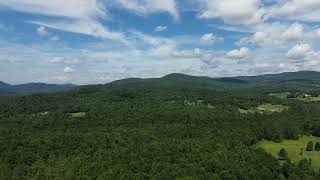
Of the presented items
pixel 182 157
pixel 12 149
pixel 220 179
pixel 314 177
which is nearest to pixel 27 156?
pixel 12 149

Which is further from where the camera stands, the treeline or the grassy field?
the grassy field

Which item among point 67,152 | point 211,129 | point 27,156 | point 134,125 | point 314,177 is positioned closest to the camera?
point 314,177

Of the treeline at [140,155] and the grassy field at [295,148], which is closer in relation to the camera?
the treeline at [140,155]

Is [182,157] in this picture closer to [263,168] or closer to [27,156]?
[263,168]

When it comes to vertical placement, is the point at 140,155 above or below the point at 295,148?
above

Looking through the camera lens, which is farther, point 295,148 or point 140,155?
point 295,148

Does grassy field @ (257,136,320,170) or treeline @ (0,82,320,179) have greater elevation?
treeline @ (0,82,320,179)

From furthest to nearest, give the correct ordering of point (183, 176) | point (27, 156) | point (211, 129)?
point (211, 129) < point (27, 156) < point (183, 176)

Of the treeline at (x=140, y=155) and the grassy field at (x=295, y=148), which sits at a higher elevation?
the treeline at (x=140, y=155)
